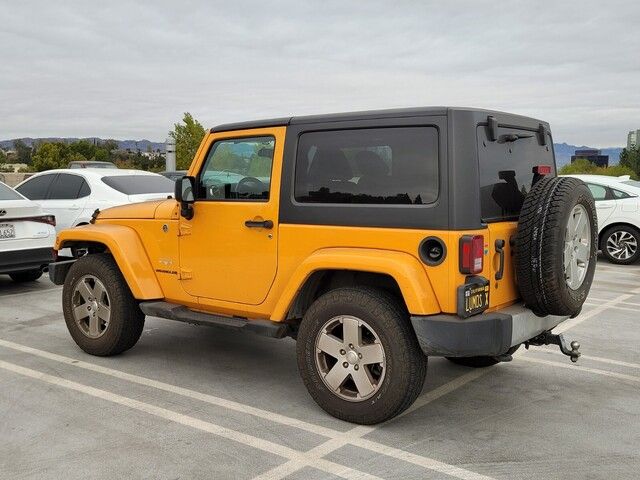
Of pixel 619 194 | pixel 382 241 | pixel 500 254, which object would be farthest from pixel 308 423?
pixel 619 194

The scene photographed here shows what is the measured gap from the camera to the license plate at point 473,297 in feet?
12.2

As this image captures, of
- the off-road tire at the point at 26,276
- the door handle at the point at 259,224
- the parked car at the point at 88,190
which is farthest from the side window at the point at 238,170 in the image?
the off-road tire at the point at 26,276

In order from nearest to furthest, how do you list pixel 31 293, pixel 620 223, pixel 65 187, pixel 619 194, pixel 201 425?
pixel 201 425
pixel 31 293
pixel 65 187
pixel 620 223
pixel 619 194

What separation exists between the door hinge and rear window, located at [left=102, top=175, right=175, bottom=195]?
17.2 ft

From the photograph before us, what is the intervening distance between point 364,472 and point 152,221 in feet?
9.09

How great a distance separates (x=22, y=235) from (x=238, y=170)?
475 centimetres

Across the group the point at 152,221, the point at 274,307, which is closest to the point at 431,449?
the point at 274,307

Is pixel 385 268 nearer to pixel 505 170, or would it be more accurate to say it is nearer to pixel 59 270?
pixel 505 170

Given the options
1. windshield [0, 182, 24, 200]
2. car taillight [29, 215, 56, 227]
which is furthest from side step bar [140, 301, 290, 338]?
windshield [0, 182, 24, 200]

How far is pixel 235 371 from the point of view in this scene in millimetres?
5277

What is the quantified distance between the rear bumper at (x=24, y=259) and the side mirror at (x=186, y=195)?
4251 millimetres

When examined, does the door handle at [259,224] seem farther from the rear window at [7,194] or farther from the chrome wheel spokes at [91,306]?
the rear window at [7,194]

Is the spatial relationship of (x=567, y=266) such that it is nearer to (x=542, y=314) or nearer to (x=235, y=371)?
(x=542, y=314)

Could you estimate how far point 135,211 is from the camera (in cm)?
548
